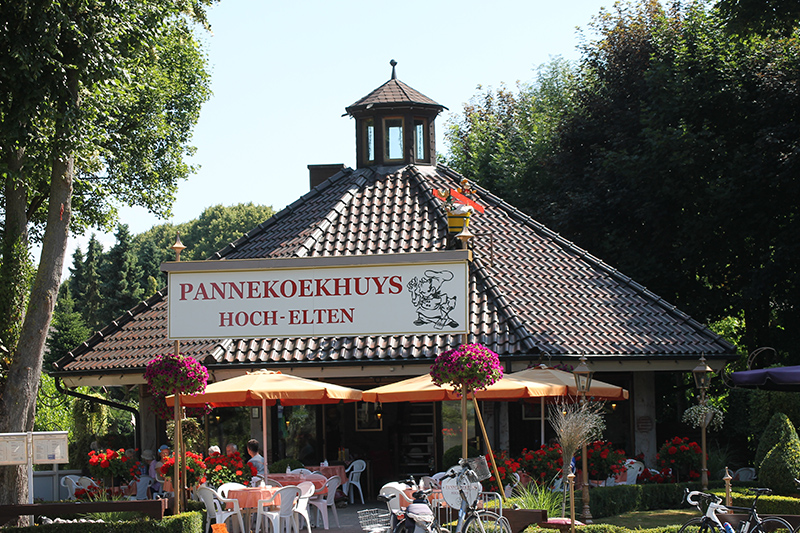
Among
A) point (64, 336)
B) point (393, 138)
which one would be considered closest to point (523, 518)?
point (393, 138)

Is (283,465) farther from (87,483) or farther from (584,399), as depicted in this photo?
(584,399)

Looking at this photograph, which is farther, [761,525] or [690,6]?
[690,6]

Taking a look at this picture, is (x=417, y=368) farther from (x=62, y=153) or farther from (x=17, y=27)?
(x=17, y=27)

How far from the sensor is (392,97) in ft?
73.7

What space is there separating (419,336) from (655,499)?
5364 millimetres

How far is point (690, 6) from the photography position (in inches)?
1023

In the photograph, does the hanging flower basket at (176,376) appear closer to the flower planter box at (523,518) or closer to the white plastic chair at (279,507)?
the white plastic chair at (279,507)

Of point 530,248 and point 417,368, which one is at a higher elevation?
point 530,248

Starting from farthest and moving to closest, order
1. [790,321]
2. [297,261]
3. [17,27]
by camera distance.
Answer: [790,321], [17,27], [297,261]

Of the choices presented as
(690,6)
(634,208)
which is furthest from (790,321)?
(690,6)

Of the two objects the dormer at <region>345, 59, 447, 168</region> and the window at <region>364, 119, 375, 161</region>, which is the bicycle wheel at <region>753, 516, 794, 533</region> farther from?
the window at <region>364, 119, 375, 161</region>

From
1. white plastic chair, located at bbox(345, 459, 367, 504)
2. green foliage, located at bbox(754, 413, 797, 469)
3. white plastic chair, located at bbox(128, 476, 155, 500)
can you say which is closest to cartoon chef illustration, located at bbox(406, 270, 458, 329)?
green foliage, located at bbox(754, 413, 797, 469)

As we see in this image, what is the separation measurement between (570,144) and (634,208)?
3783 mm

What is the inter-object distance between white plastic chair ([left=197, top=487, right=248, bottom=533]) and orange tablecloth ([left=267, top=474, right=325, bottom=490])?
1.60 meters
